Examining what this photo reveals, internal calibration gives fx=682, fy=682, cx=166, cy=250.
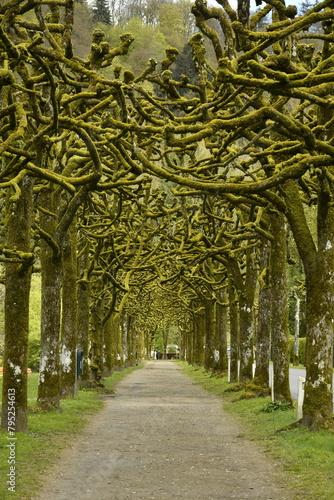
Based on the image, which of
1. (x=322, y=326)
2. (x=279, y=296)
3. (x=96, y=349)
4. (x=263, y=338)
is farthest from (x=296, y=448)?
(x=96, y=349)

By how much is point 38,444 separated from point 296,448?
15.1 feet

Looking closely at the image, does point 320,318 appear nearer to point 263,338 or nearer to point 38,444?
point 38,444

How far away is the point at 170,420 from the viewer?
59.4 feet

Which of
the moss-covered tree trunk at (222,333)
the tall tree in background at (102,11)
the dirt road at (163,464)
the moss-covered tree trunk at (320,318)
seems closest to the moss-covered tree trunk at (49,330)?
the dirt road at (163,464)

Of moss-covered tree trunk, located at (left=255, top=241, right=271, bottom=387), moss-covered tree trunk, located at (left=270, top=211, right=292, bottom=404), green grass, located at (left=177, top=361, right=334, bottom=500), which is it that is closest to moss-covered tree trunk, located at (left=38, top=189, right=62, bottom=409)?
green grass, located at (left=177, top=361, right=334, bottom=500)

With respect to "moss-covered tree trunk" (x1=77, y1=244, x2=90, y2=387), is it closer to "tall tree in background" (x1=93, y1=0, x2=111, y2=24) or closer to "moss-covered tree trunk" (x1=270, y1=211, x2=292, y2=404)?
"moss-covered tree trunk" (x1=270, y1=211, x2=292, y2=404)

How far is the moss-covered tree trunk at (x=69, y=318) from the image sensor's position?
20.5 meters

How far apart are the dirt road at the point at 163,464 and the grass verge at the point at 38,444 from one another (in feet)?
0.74

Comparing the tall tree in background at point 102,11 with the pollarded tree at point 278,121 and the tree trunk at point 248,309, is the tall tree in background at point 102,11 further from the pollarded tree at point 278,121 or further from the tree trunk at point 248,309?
the pollarded tree at point 278,121

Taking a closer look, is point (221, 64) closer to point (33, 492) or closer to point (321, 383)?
point (33, 492)

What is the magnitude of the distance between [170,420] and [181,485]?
880cm

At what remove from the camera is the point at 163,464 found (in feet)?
36.2

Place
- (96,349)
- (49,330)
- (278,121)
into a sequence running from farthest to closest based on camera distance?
(96,349) → (49,330) → (278,121)

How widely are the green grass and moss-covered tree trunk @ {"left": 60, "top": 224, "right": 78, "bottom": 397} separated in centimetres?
529
